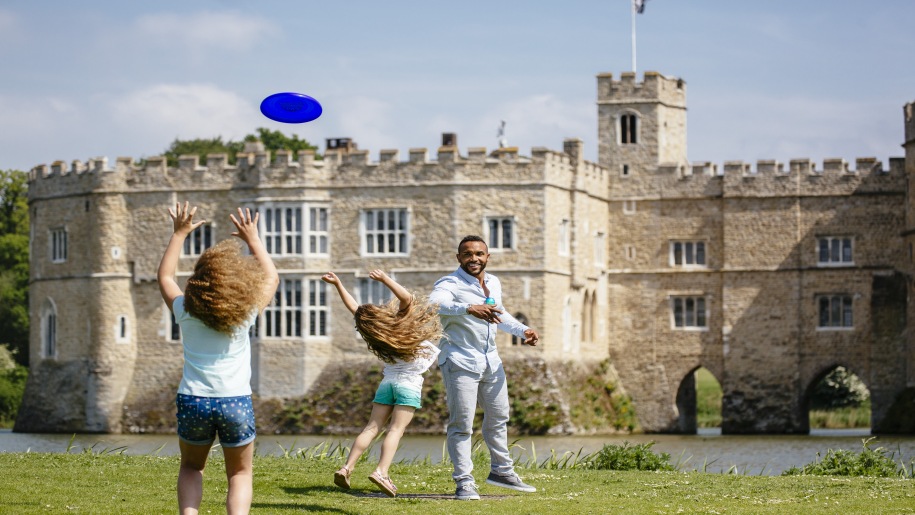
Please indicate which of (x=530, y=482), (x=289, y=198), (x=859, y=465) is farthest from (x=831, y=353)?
(x=530, y=482)

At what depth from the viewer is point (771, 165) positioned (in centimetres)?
5003

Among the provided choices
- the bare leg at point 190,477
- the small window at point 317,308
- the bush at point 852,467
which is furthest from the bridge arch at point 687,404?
the bare leg at point 190,477

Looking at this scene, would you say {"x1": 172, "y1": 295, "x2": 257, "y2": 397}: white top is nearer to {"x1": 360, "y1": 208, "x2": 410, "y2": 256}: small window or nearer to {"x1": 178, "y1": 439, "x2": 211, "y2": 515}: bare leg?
{"x1": 178, "y1": 439, "x2": 211, "y2": 515}: bare leg

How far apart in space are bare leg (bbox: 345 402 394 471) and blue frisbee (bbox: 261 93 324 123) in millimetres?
2749

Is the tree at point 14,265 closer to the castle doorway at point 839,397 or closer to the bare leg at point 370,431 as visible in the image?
the castle doorway at point 839,397

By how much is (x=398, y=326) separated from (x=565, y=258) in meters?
34.1

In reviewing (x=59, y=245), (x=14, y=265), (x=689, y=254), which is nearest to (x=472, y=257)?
(x=689, y=254)

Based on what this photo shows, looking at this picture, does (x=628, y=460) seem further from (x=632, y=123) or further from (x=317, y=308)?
(x=632, y=123)

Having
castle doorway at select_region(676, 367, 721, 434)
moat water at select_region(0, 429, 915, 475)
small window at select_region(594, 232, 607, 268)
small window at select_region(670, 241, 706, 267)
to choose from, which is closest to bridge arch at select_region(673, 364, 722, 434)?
castle doorway at select_region(676, 367, 721, 434)

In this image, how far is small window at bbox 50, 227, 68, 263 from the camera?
50969 millimetres

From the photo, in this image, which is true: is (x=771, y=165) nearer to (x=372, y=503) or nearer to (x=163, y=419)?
(x=163, y=419)

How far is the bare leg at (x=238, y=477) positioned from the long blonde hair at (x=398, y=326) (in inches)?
127

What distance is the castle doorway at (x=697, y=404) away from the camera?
2028 inches

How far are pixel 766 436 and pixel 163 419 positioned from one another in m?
17.0
